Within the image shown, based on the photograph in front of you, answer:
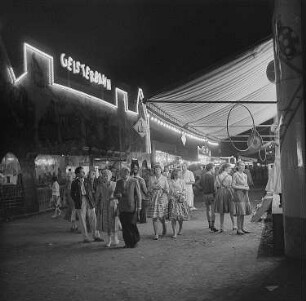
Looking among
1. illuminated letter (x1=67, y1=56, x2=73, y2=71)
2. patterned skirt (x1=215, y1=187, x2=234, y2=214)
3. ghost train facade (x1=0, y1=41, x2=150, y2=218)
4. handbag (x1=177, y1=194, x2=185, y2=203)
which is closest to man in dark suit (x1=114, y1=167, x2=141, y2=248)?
handbag (x1=177, y1=194, x2=185, y2=203)

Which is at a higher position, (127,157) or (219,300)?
(127,157)

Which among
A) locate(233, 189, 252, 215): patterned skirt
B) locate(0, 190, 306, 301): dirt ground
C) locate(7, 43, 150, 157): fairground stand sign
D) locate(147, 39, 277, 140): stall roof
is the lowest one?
locate(0, 190, 306, 301): dirt ground

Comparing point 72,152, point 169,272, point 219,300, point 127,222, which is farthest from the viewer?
point 72,152

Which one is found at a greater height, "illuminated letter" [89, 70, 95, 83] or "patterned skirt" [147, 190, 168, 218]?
"illuminated letter" [89, 70, 95, 83]

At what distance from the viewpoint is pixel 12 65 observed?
15609 millimetres

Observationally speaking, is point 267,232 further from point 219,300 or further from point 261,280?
point 219,300

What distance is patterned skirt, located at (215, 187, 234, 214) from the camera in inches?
434

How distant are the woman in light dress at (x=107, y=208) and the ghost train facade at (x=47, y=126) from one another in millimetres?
3202

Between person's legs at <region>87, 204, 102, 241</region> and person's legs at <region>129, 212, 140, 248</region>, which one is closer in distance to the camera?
person's legs at <region>129, 212, 140, 248</region>

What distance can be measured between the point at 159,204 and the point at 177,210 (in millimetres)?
496

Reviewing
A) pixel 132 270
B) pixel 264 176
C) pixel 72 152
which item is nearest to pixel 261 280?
pixel 132 270

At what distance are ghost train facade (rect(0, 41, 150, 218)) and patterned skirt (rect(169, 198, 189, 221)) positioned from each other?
320 cm

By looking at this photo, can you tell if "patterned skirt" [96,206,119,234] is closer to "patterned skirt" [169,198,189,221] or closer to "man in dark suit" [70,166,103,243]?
"man in dark suit" [70,166,103,243]

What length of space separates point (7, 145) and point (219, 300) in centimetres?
1213
